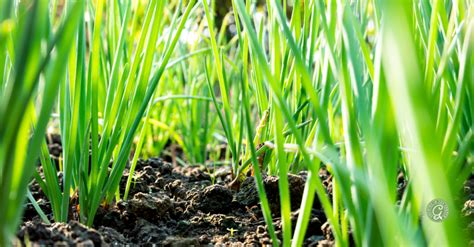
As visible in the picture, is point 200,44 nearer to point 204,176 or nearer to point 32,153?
point 204,176

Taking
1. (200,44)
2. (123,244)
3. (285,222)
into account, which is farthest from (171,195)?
(200,44)

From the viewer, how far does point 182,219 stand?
0.91 meters

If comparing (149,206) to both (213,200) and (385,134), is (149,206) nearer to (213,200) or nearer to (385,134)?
(213,200)

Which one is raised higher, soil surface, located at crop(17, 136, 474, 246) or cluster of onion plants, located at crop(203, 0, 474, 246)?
cluster of onion plants, located at crop(203, 0, 474, 246)

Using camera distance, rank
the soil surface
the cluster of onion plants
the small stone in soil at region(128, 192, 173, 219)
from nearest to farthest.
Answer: the cluster of onion plants < the soil surface < the small stone in soil at region(128, 192, 173, 219)

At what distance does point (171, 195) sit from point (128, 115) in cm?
26

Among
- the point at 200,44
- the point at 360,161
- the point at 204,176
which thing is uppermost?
the point at 200,44

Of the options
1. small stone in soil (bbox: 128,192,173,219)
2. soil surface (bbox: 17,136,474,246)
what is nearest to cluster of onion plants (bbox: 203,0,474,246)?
soil surface (bbox: 17,136,474,246)

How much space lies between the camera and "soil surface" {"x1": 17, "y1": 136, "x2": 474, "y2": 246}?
0.66 metres

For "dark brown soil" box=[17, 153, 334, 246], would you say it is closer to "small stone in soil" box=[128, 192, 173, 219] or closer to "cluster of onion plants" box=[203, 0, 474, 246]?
"small stone in soil" box=[128, 192, 173, 219]

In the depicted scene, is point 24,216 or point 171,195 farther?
point 171,195

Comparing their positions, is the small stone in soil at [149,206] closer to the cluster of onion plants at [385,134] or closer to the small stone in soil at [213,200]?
the small stone in soil at [213,200]

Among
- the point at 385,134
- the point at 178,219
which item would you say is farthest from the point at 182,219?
the point at 385,134

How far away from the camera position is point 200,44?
2.39 meters
